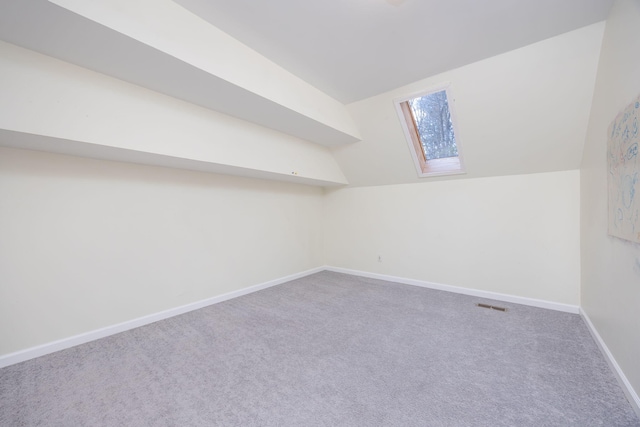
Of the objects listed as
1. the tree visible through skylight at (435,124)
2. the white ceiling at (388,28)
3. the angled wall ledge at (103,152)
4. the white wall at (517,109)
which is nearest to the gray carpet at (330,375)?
the angled wall ledge at (103,152)

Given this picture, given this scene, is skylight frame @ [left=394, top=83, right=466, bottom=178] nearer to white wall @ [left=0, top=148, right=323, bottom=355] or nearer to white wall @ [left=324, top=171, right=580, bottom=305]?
white wall @ [left=324, top=171, right=580, bottom=305]

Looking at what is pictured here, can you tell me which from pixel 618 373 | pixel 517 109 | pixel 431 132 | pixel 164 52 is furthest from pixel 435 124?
pixel 164 52

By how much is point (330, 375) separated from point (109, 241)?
7.62 feet

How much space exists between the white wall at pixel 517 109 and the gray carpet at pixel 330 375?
1758 mm

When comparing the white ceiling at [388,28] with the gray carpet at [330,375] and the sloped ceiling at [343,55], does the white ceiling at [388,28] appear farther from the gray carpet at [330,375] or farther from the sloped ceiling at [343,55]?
the gray carpet at [330,375]

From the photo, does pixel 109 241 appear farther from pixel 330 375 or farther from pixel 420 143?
pixel 420 143

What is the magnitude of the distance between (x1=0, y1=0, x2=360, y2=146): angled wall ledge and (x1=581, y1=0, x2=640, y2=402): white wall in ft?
7.46

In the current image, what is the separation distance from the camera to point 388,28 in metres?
1.88

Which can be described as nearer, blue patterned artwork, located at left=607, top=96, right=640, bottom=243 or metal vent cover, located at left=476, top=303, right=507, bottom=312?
blue patterned artwork, located at left=607, top=96, right=640, bottom=243

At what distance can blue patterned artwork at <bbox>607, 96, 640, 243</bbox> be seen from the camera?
1349 mm

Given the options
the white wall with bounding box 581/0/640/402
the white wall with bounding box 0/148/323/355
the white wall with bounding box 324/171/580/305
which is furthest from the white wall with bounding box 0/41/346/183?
the white wall with bounding box 581/0/640/402

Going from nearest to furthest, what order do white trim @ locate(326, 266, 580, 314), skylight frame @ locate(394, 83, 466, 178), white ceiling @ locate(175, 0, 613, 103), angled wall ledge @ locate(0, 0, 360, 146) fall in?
angled wall ledge @ locate(0, 0, 360, 146) → white ceiling @ locate(175, 0, 613, 103) → skylight frame @ locate(394, 83, 466, 178) → white trim @ locate(326, 266, 580, 314)

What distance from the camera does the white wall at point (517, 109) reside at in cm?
207

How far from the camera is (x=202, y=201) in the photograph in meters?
3.09
